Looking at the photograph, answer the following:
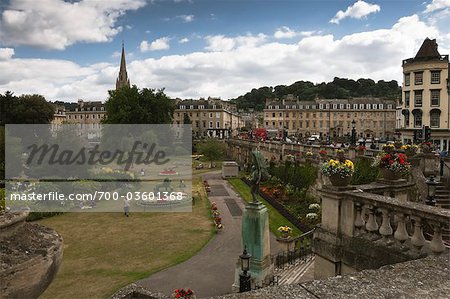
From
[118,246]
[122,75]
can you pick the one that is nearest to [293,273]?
[118,246]

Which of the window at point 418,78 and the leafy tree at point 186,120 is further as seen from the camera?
the leafy tree at point 186,120

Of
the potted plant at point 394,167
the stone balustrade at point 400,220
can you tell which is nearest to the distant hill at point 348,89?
the potted plant at point 394,167

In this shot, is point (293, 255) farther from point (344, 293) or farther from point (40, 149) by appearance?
point (40, 149)

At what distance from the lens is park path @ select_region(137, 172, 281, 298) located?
44.9 feet

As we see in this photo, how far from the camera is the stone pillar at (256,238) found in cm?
1206

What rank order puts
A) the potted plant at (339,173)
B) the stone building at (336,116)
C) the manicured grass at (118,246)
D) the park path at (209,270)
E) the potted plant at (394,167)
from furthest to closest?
the stone building at (336,116) < the manicured grass at (118,246) < the park path at (209,270) < the potted plant at (394,167) < the potted plant at (339,173)

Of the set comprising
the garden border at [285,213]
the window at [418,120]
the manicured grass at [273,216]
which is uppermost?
the window at [418,120]

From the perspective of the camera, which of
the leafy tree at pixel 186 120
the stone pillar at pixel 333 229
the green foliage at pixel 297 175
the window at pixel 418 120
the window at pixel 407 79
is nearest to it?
the stone pillar at pixel 333 229

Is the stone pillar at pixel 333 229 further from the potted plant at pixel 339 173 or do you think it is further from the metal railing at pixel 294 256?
the metal railing at pixel 294 256

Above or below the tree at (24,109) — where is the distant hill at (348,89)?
above

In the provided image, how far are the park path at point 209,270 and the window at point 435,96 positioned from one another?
114ft

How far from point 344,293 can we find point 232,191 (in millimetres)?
34456

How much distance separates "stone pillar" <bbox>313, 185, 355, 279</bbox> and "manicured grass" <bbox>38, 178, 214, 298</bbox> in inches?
367

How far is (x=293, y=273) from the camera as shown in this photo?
13.7 meters
